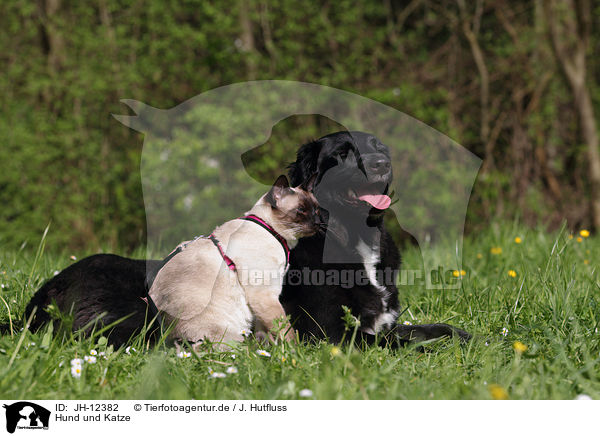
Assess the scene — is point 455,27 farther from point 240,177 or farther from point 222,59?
point 240,177

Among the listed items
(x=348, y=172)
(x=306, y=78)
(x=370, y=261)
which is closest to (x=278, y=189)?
(x=348, y=172)

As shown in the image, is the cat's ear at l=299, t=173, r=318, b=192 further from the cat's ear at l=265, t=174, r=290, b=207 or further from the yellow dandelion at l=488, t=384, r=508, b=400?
the yellow dandelion at l=488, t=384, r=508, b=400

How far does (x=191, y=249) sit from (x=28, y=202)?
6726 mm

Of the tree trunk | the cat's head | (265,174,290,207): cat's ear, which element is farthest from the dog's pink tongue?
the tree trunk

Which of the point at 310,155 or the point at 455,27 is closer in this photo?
the point at 310,155

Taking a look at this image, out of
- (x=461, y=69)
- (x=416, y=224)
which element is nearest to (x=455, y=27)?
(x=461, y=69)

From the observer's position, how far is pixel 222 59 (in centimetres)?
699

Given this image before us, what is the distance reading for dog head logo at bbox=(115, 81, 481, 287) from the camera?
2.56 metres

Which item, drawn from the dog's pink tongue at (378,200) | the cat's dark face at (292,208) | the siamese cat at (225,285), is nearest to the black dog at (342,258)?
the dog's pink tongue at (378,200)

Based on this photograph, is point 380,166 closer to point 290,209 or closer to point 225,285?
point 290,209

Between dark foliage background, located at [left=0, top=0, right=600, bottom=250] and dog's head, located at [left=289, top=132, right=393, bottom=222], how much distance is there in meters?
4.55

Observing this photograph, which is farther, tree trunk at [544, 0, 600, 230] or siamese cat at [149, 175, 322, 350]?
tree trunk at [544, 0, 600, 230]

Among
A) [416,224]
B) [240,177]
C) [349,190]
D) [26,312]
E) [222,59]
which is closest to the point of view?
[349,190]
